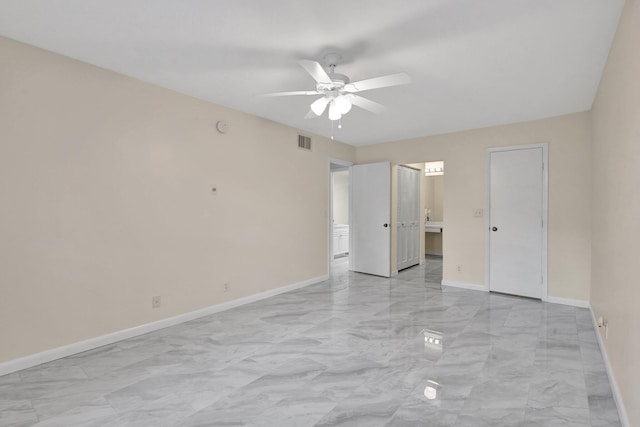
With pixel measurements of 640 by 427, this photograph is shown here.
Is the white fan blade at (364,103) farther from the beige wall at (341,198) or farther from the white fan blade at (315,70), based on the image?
the beige wall at (341,198)

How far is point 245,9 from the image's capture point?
6.64 feet

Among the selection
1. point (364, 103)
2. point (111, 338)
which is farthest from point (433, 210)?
point (111, 338)

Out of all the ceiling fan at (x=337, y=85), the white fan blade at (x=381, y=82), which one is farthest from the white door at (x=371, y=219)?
the white fan blade at (x=381, y=82)

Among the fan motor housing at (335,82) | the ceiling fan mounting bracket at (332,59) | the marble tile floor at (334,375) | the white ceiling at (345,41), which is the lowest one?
the marble tile floor at (334,375)

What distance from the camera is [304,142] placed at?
5.15m

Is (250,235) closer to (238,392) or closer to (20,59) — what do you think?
(238,392)

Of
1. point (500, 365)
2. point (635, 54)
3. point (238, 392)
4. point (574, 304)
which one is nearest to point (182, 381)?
point (238, 392)

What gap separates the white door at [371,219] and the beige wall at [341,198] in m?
2.71

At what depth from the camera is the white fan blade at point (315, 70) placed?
7.22 ft

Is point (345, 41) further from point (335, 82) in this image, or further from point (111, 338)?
point (111, 338)

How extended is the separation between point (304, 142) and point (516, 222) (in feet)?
10.8

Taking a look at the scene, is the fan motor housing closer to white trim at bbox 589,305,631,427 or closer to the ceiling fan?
the ceiling fan

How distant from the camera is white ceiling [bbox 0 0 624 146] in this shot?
2.02m

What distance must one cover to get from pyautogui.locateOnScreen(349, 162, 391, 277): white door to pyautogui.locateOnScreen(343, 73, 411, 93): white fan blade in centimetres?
333
